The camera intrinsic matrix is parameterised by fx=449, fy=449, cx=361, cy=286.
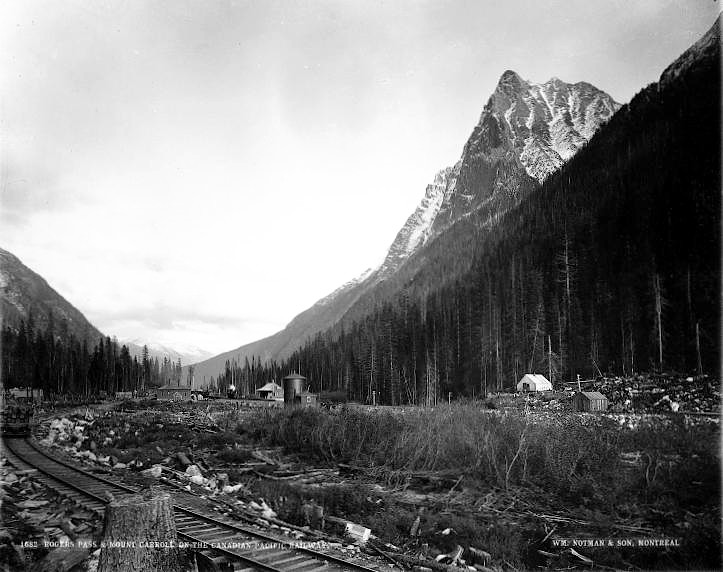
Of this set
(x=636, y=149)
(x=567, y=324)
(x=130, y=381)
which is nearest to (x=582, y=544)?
(x=567, y=324)

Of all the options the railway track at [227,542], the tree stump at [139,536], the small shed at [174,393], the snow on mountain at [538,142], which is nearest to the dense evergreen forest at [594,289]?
the small shed at [174,393]

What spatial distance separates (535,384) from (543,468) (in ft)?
90.6

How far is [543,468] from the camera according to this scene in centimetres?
1454

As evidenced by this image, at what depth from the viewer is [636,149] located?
2507 inches

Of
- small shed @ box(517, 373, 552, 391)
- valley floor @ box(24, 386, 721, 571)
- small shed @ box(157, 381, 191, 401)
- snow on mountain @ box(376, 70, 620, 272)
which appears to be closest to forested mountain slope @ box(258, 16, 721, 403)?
small shed @ box(517, 373, 552, 391)

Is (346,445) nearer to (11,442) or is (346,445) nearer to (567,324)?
(11,442)

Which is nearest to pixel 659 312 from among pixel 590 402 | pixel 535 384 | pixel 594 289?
pixel 594 289

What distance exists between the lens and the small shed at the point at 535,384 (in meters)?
40.1

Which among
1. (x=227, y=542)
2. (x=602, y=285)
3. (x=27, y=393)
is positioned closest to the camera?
(x=227, y=542)

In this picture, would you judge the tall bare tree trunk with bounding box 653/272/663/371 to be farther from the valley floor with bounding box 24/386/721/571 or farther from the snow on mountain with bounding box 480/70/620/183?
the snow on mountain with bounding box 480/70/620/183

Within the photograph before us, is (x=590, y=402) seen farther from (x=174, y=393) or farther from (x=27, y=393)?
(x=27, y=393)

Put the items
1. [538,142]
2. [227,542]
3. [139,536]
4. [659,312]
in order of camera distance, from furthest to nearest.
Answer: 1. [538,142]
2. [659,312]
3. [227,542]
4. [139,536]

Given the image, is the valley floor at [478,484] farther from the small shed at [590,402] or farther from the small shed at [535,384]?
the small shed at [535,384]

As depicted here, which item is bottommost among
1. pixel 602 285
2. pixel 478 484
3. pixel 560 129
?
pixel 478 484
